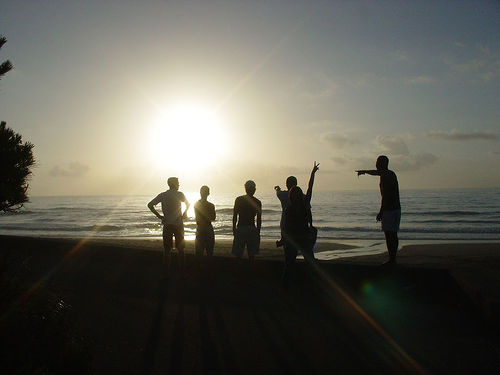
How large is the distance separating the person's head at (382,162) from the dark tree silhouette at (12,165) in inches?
244

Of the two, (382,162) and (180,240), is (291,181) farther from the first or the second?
(180,240)

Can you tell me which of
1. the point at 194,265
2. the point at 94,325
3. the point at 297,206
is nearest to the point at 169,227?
the point at 194,265

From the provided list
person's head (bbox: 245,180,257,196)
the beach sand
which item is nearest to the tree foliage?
the beach sand

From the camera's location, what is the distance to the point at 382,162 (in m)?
6.85

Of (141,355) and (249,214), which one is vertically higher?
(249,214)

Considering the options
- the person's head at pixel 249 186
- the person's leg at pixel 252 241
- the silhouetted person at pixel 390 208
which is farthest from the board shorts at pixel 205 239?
the silhouetted person at pixel 390 208

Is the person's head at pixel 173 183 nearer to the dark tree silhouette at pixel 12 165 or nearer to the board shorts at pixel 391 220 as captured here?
the dark tree silhouette at pixel 12 165

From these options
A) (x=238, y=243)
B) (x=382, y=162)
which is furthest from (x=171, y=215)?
(x=382, y=162)

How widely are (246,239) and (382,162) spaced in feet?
8.87

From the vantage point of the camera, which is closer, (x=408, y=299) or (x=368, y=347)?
(x=368, y=347)

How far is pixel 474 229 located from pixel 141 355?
97.1 ft

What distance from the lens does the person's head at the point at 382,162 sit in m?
6.84

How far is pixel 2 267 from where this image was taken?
125 inches

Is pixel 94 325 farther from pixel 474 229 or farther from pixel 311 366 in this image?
pixel 474 229
